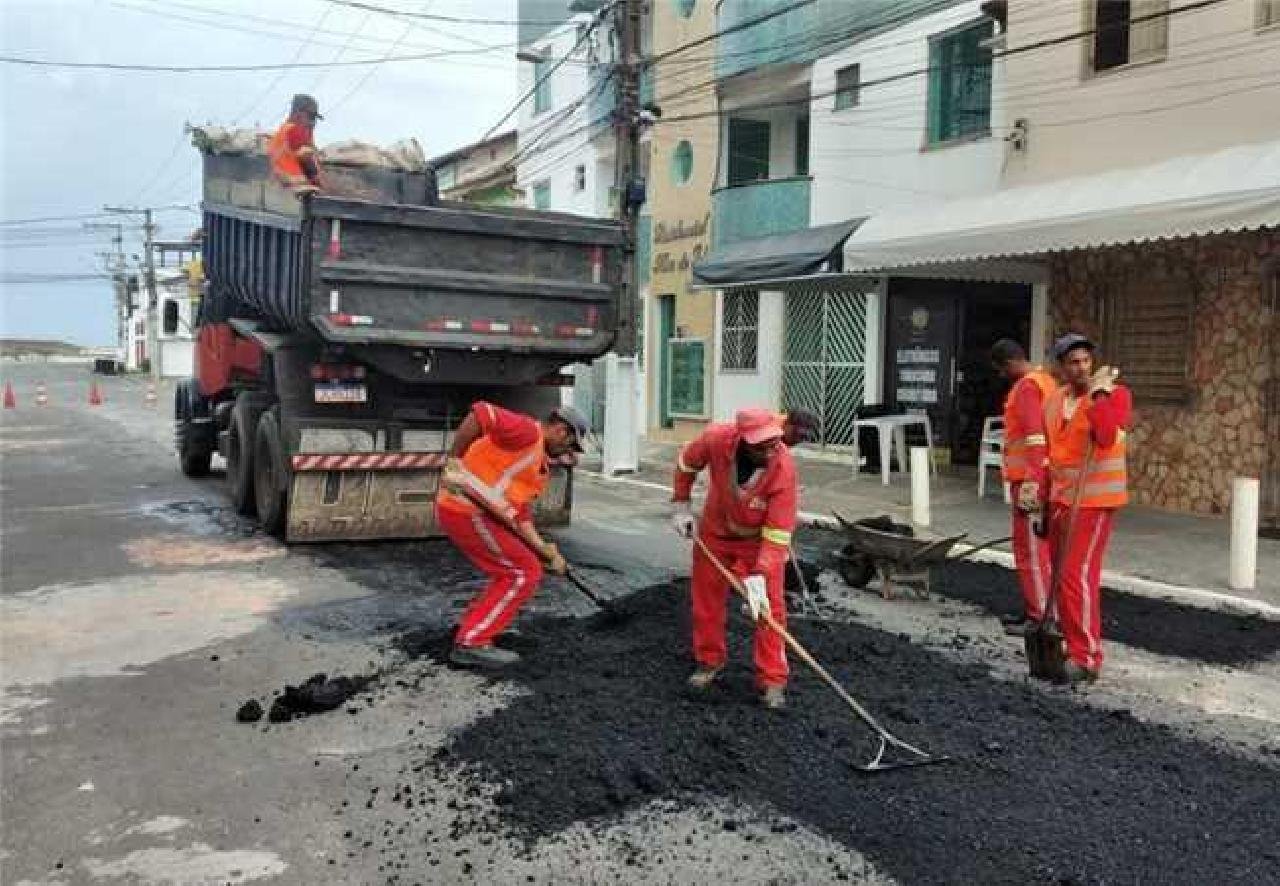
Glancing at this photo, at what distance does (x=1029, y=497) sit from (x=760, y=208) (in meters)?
11.5

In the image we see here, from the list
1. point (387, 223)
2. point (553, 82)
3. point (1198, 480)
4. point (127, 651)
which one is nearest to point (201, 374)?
point (387, 223)

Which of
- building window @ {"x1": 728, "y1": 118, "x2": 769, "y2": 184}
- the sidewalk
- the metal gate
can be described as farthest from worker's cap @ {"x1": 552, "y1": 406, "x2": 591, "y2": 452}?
building window @ {"x1": 728, "y1": 118, "x2": 769, "y2": 184}

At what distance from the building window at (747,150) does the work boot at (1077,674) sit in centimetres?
1390

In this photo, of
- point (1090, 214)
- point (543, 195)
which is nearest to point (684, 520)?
point (1090, 214)

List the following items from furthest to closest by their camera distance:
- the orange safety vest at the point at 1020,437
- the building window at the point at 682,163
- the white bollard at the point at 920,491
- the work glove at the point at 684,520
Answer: the building window at the point at 682,163, the white bollard at the point at 920,491, the orange safety vest at the point at 1020,437, the work glove at the point at 684,520

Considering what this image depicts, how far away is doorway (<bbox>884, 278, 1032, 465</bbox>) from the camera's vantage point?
13953 millimetres

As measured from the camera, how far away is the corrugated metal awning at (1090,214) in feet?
25.6

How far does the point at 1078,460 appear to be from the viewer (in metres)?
5.54

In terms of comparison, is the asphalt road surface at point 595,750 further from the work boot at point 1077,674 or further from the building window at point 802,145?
the building window at point 802,145

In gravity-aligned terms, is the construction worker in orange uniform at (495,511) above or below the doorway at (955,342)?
below

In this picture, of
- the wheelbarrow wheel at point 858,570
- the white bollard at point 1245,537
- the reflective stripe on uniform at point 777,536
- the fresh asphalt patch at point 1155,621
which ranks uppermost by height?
the reflective stripe on uniform at point 777,536

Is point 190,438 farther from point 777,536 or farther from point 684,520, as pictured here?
point 777,536

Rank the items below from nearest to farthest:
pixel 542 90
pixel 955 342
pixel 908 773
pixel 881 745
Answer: pixel 908 773
pixel 881 745
pixel 955 342
pixel 542 90

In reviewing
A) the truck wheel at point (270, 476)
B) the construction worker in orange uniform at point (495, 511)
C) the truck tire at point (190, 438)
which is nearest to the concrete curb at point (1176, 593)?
the construction worker in orange uniform at point (495, 511)
